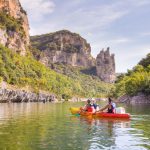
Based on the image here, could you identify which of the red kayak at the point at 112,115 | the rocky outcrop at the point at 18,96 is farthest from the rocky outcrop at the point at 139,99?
the red kayak at the point at 112,115

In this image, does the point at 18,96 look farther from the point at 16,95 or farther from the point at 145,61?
the point at 145,61

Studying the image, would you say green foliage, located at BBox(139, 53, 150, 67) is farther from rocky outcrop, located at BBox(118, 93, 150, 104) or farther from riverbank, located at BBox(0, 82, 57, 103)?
riverbank, located at BBox(0, 82, 57, 103)

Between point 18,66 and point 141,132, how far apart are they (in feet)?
507

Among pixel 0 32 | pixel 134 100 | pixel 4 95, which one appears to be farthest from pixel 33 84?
pixel 134 100

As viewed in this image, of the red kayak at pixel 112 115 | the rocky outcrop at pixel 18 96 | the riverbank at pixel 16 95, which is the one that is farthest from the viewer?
the riverbank at pixel 16 95

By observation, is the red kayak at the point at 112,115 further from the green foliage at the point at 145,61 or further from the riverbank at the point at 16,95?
the green foliage at the point at 145,61

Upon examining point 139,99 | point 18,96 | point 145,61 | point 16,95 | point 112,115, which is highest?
point 145,61

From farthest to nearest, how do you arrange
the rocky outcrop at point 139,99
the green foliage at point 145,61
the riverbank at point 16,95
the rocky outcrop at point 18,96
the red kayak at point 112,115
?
the green foliage at point 145,61
the riverbank at point 16,95
the rocky outcrop at point 18,96
the rocky outcrop at point 139,99
the red kayak at point 112,115

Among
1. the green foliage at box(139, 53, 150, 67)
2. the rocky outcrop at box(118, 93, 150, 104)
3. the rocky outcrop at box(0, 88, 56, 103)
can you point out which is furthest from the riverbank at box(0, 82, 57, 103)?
the green foliage at box(139, 53, 150, 67)

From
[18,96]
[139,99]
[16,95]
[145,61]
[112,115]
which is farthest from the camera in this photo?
[145,61]

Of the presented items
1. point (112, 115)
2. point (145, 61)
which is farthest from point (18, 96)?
point (112, 115)

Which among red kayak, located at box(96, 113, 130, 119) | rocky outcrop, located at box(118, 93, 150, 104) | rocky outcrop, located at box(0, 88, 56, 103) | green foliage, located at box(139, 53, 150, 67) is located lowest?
red kayak, located at box(96, 113, 130, 119)

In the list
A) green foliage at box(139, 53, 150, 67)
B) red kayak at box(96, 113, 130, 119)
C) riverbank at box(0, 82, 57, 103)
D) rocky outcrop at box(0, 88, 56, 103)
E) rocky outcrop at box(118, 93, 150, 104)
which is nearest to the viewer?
red kayak at box(96, 113, 130, 119)

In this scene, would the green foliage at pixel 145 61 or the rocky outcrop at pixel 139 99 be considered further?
the green foliage at pixel 145 61
